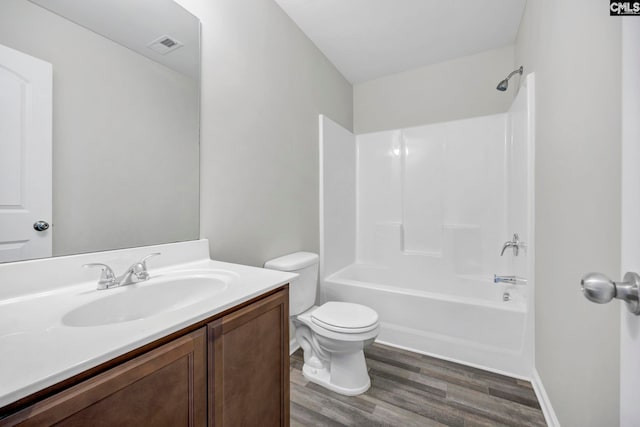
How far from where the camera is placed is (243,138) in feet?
5.41

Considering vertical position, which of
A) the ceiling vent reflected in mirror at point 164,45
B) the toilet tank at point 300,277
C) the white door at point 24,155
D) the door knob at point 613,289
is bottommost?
the toilet tank at point 300,277

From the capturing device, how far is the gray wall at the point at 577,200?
855 mm

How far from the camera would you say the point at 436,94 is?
9.15ft

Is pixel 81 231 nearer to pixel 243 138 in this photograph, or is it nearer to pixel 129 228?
pixel 129 228

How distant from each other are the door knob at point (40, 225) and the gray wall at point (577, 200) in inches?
71.5

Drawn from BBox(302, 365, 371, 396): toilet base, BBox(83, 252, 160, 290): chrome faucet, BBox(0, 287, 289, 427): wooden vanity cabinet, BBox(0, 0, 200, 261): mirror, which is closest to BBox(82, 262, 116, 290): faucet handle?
BBox(83, 252, 160, 290): chrome faucet

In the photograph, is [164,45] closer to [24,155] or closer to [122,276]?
[24,155]

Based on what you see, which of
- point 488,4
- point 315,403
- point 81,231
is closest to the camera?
point 81,231

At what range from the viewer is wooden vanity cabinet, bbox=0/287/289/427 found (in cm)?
52

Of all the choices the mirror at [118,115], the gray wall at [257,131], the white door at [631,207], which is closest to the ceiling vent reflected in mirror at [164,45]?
the mirror at [118,115]

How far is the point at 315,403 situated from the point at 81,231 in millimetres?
1428

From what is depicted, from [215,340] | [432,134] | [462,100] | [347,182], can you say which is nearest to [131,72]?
[215,340]

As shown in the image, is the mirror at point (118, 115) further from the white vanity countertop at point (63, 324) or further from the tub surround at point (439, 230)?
the tub surround at point (439, 230)

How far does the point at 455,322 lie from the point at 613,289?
164cm
